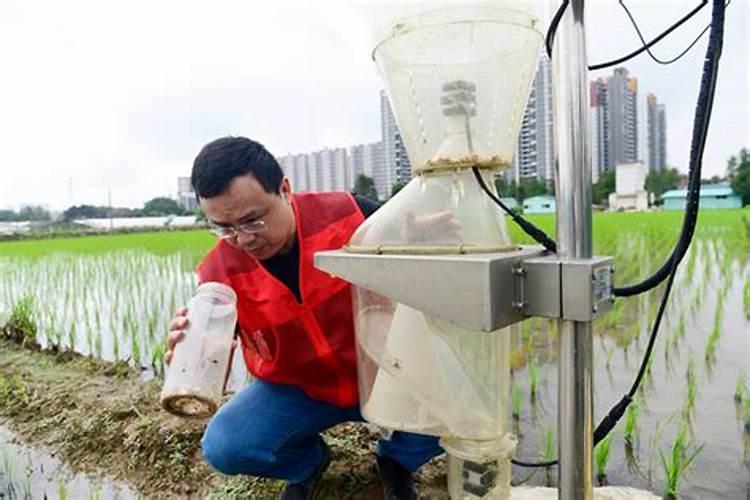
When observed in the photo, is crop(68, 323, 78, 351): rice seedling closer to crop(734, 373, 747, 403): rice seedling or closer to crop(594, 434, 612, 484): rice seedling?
crop(594, 434, 612, 484): rice seedling

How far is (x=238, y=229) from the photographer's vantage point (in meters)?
1.14

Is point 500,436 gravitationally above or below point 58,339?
above

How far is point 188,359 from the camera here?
93 cm

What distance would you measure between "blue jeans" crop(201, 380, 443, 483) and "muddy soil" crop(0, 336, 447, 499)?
206mm

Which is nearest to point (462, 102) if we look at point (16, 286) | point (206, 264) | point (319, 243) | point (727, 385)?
point (319, 243)

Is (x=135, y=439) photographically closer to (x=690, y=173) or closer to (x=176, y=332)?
(x=176, y=332)

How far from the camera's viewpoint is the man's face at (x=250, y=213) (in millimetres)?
1115

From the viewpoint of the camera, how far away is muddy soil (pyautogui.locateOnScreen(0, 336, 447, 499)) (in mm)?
1610

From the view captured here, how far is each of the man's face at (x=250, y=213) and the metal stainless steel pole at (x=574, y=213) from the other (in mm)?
711

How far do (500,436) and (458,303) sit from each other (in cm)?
32

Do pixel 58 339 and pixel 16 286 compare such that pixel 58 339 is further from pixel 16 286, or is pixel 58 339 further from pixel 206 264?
pixel 206 264

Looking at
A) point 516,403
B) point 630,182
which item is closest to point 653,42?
point 516,403

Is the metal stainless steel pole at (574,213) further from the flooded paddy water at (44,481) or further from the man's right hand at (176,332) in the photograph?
the flooded paddy water at (44,481)

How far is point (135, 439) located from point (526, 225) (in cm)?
177
